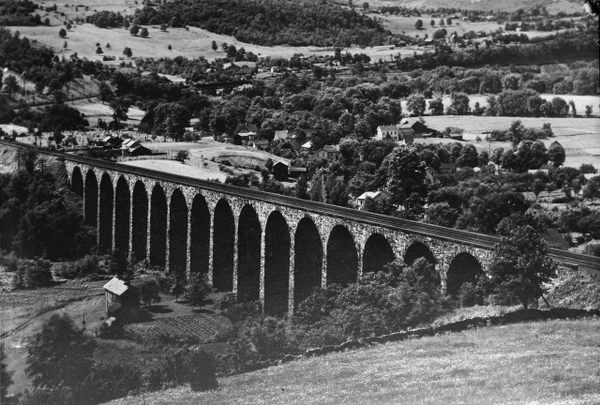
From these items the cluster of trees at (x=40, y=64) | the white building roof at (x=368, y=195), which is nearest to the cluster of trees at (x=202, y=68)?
the cluster of trees at (x=40, y=64)

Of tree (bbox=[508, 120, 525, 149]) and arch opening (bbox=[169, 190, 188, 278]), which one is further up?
tree (bbox=[508, 120, 525, 149])

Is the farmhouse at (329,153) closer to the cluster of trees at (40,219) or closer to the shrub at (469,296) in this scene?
the cluster of trees at (40,219)

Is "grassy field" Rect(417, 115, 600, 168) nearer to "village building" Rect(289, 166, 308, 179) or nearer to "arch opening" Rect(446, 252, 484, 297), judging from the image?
"village building" Rect(289, 166, 308, 179)

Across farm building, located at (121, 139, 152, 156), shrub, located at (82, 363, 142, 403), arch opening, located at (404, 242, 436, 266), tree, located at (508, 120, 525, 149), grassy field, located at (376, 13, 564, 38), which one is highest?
grassy field, located at (376, 13, 564, 38)

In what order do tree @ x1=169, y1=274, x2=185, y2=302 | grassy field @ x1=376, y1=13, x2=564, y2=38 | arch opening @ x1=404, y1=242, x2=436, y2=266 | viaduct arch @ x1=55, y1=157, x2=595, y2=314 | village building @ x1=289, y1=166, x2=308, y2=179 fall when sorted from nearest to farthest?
arch opening @ x1=404, y1=242, x2=436, y2=266 < viaduct arch @ x1=55, y1=157, x2=595, y2=314 < tree @ x1=169, y1=274, x2=185, y2=302 < village building @ x1=289, y1=166, x2=308, y2=179 < grassy field @ x1=376, y1=13, x2=564, y2=38

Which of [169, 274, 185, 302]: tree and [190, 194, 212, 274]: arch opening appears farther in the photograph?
[190, 194, 212, 274]: arch opening

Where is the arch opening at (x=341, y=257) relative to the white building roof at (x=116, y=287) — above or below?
above

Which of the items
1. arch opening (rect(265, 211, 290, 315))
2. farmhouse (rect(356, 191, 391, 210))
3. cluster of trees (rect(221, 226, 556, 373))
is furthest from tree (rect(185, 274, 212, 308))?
farmhouse (rect(356, 191, 391, 210))
